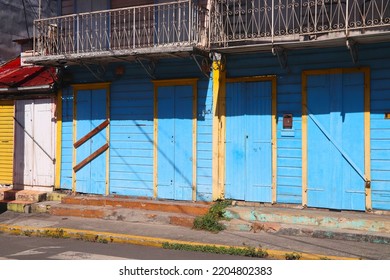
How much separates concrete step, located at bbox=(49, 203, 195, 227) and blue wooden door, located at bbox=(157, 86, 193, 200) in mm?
750

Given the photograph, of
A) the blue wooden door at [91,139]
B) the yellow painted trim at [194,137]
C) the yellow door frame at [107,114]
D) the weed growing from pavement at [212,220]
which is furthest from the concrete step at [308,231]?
the blue wooden door at [91,139]

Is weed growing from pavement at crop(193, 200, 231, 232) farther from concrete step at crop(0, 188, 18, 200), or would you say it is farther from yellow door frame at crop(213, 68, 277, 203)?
concrete step at crop(0, 188, 18, 200)

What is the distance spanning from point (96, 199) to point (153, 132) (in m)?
2.28

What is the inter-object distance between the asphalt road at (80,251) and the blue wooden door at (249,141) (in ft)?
9.14

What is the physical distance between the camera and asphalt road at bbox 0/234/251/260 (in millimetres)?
7574

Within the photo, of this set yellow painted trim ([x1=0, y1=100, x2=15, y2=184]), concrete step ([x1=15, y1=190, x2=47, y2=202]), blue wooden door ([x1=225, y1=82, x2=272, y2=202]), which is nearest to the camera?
blue wooden door ([x1=225, y1=82, x2=272, y2=202])

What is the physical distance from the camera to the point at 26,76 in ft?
44.0

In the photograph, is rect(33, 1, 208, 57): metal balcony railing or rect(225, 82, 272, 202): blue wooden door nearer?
rect(225, 82, 272, 202): blue wooden door

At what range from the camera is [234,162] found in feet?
34.3

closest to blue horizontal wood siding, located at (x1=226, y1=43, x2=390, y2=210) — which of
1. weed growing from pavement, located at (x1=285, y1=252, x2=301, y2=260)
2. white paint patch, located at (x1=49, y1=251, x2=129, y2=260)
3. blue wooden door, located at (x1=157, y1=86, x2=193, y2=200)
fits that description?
blue wooden door, located at (x1=157, y1=86, x2=193, y2=200)

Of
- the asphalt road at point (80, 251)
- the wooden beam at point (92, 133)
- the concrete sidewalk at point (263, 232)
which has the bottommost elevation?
the asphalt road at point (80, 251)

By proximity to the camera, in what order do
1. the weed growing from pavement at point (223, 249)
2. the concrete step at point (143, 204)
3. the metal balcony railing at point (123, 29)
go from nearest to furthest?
the weed growing from pavement at point (223, 249) < the concrete step at point (143, 204) < the metal balcony railing at point (123, 29)

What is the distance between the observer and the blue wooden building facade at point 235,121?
364 inches

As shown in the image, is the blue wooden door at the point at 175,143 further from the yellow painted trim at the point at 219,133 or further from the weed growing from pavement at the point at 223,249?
the weed growing from pavement at the point at 223,249
